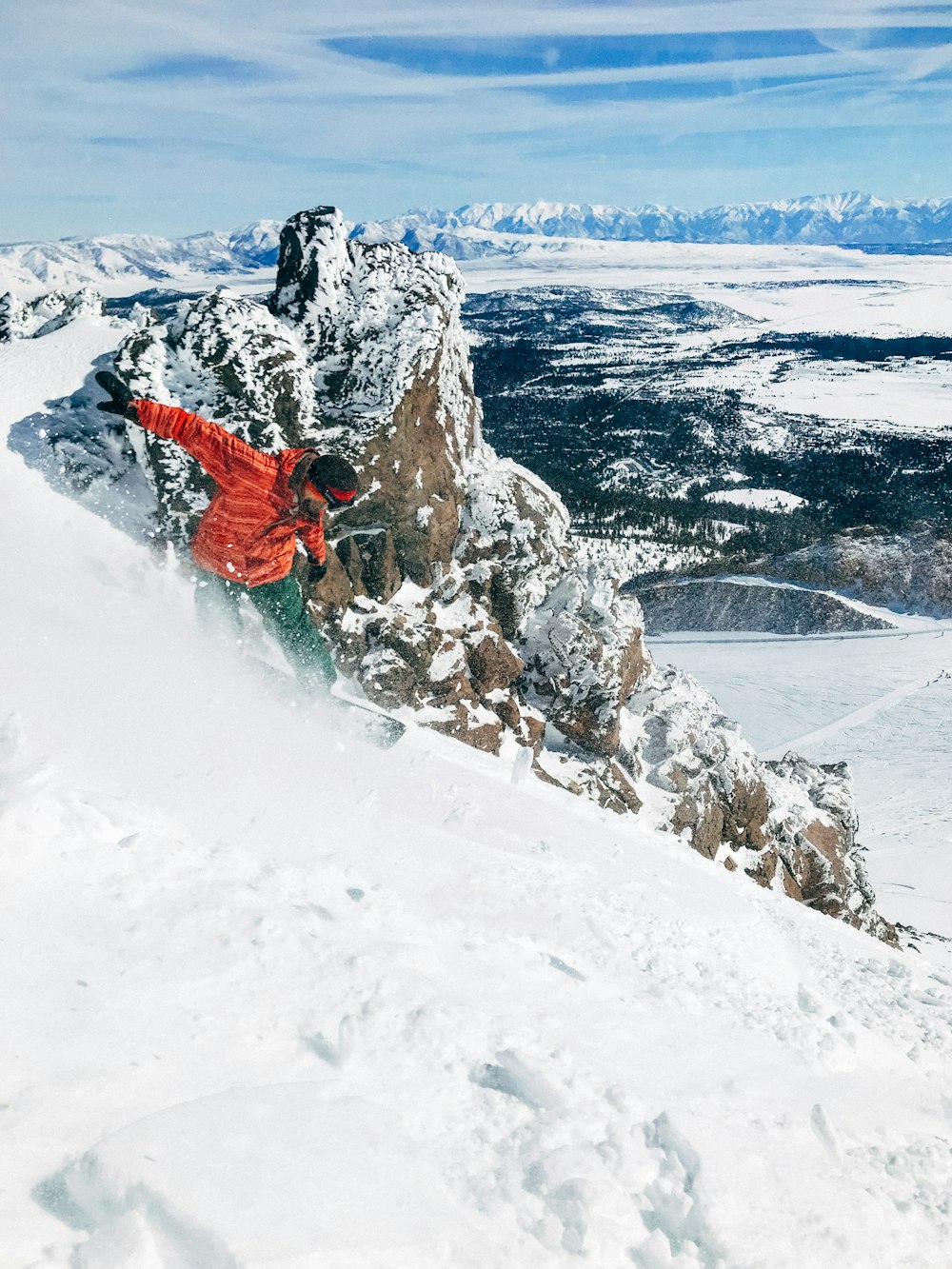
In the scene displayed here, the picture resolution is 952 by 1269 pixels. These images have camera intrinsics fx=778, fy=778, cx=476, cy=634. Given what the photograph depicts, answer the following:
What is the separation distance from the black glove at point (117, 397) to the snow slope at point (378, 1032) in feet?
7.28

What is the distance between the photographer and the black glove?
633 centimetres

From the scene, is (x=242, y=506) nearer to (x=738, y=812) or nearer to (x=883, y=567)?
(x=738, y=812)

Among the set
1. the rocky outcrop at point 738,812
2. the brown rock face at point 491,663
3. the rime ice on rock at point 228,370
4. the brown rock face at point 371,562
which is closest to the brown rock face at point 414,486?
the brown rock face at point 371,562

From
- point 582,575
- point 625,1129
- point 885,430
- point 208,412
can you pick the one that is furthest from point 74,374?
point 885,430

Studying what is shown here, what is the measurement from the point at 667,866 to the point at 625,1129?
182 inches

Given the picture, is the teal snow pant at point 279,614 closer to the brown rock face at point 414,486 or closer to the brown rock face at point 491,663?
the brown rock face at point 414,486

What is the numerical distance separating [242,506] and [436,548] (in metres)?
12.5

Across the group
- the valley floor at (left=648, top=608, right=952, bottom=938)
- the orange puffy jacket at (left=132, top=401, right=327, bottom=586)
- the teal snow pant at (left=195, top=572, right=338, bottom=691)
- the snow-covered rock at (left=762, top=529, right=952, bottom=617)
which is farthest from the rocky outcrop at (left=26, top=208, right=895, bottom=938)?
the snow-covered rock at (left=762, top=529, right=952, bottom=617)

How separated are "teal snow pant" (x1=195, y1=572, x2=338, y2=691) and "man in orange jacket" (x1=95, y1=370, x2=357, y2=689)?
0.4 inches

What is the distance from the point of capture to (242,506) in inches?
292

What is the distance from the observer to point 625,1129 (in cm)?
391

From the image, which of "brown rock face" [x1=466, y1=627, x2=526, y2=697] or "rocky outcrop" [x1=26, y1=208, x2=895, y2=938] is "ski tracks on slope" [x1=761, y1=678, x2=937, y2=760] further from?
"brown rock face" [x1=466, y1=627, x2=526, y2=697]

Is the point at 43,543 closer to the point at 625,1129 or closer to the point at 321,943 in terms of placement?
the point at 321,943

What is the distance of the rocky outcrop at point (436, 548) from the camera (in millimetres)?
17984
